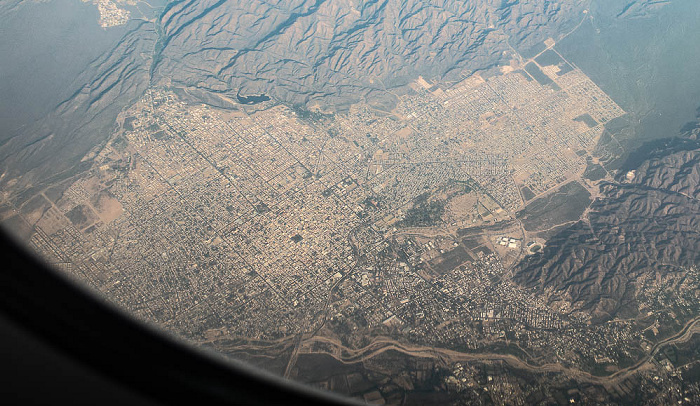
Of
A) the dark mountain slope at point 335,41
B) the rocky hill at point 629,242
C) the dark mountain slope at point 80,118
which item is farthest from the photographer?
the dark mountain slope at point 335,41

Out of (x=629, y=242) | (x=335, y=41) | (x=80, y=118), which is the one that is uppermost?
(x=80, y=118)

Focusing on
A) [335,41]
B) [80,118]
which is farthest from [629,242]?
[80,118]

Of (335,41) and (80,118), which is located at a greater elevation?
(80,118)

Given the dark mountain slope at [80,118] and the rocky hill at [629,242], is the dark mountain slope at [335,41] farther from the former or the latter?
the rocky hill at [629,242]

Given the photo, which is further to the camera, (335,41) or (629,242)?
(335,41)

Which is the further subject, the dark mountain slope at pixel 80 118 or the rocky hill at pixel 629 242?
the dark mountain slope at pixel 80 118

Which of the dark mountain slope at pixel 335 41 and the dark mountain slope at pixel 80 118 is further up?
the dark mountain slope at pixel 80 118

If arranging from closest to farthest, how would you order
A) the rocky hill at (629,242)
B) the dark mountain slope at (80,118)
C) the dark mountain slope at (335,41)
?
the rocky hill at (629,242)
the dark mountain slope at (80,118)
the dark mountain slope at (335,41)

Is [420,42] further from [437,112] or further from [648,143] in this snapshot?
[648,143]

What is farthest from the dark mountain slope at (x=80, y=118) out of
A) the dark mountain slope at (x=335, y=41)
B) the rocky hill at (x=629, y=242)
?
the rocky hill at (x=629, y=242)

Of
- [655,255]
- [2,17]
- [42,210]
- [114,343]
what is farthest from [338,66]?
[114,343]

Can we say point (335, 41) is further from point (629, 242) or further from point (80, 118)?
point (629, 242)
